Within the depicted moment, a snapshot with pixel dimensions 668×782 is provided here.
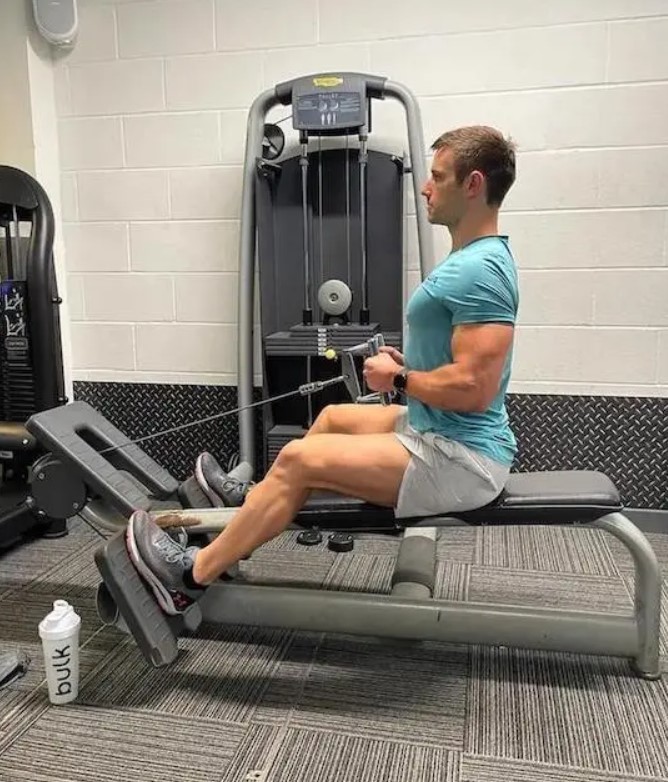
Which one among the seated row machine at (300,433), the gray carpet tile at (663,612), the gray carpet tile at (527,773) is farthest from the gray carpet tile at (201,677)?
the gray carpet tile at (663,612)

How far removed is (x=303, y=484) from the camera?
73.6 inches

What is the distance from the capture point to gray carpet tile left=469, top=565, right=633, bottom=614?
236 centimetres

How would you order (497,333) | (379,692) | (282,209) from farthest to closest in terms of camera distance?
(282,209)
(379,692)
(497,333)

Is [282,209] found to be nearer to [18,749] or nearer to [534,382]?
[534,382]

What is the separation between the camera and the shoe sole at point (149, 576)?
183cm

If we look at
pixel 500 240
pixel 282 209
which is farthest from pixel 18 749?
pixel 282 209

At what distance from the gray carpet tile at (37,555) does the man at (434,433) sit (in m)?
0.94

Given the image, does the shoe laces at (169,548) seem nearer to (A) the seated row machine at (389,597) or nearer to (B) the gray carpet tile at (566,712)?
(A) the seated row machine at (389,597)

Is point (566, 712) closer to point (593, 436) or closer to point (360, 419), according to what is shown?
point (360, 419)

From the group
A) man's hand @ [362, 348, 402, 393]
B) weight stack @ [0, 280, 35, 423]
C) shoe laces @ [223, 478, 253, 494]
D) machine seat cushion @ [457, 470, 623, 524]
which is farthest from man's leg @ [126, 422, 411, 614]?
weight stack @ [0, 280, 35, 423]

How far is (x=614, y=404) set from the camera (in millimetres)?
3010

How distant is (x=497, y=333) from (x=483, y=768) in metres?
0.97

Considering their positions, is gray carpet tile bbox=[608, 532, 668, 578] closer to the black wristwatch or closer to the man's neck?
the black wristwatch

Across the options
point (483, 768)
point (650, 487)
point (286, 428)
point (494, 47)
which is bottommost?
point (483, 768)
